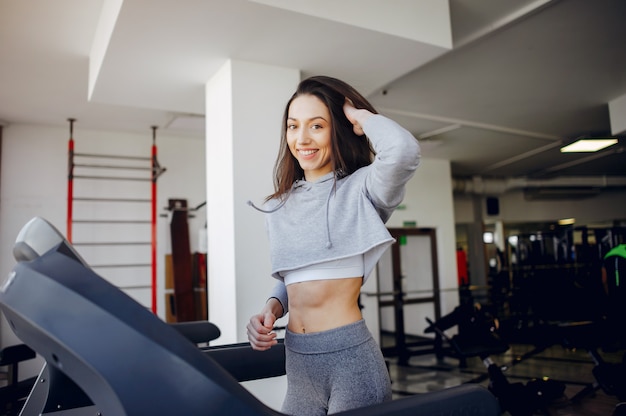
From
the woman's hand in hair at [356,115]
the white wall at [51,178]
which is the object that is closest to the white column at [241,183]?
the woman's hand in hair at [356,115]

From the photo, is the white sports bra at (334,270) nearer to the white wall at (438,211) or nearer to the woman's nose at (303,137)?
the woman's nose at (303,137)

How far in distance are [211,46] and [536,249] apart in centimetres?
805

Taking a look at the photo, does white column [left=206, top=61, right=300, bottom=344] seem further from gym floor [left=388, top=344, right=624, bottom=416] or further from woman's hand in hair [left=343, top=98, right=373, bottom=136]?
gym floor [left=388, top=344, right=624, bottom=416]

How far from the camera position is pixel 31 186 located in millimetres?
5527

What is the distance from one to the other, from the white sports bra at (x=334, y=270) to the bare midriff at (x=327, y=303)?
0.03 ft

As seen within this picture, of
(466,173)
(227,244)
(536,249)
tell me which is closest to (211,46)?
(227,244)

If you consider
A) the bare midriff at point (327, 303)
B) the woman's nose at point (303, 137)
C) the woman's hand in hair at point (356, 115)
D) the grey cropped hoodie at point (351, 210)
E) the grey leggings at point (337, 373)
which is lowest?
the grey leggings at point (337, 373)

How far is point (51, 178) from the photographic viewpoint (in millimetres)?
5625

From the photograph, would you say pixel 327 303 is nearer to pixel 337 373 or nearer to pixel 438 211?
pixel 337 373

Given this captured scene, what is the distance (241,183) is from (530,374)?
4.12m

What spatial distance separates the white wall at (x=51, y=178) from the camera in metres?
5.39

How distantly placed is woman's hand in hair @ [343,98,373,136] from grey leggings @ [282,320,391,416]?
47cm

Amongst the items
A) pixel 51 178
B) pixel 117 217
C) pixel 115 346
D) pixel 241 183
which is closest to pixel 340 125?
pixel 115 346

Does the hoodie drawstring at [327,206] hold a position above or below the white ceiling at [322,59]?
below
